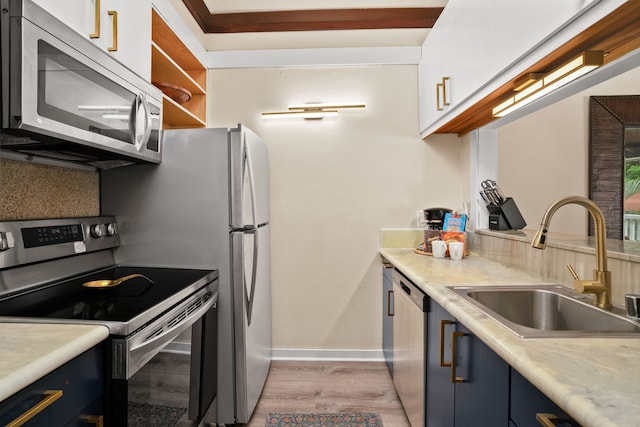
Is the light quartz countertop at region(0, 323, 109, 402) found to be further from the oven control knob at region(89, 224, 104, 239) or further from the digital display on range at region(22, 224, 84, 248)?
the oven control knob at region(89, 224, 104, 239)

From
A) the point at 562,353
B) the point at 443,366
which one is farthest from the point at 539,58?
the point at 443,366

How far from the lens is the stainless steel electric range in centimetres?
112

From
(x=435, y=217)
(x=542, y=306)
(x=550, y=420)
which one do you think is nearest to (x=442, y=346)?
(x=542, y=306)

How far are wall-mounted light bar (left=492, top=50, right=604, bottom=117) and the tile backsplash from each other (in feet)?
6.37

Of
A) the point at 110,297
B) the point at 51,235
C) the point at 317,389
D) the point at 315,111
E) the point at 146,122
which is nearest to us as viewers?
the point at 110,297

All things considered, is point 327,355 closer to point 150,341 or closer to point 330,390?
point 330,390

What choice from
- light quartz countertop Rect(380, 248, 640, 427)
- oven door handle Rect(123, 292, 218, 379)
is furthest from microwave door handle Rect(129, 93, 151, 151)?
light quartz countertop Rect(380, 248, 640, 427)

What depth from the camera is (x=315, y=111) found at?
9.37 feet

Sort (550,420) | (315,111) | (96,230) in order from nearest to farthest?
(550,420)
(96,230)
(315,111)

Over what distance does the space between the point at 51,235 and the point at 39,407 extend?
0.97 m

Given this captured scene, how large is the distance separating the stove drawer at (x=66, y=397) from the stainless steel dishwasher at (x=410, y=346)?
1.22 m

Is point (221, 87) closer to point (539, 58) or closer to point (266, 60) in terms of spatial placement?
point (266, 60)

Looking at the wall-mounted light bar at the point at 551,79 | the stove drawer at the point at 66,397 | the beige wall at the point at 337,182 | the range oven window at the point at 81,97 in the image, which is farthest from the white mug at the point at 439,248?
the stove drawer at the point at 66,397

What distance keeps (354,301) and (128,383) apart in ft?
6.56
